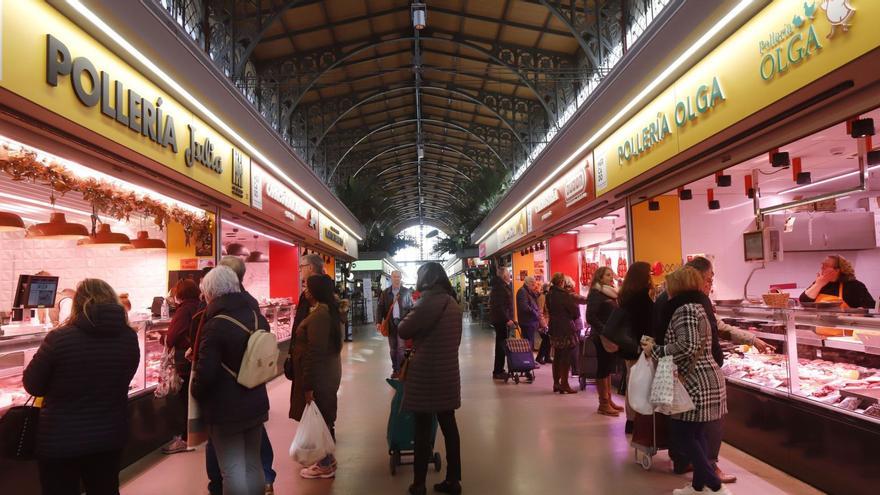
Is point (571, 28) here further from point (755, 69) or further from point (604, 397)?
point (604, 397)

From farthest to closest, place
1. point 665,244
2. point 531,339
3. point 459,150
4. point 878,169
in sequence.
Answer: point 459,150 → point 531,339 → point 665,244 → point 878,169

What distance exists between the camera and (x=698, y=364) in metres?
3.40

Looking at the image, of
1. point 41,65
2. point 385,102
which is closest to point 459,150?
point 385,102

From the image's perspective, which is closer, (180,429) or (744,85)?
(744,85)

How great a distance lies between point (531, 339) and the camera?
28.1 ft

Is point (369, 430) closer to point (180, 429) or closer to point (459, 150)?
point (180, 429)

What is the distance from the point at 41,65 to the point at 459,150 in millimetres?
18705

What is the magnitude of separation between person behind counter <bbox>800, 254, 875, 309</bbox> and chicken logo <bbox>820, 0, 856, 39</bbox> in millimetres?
3748

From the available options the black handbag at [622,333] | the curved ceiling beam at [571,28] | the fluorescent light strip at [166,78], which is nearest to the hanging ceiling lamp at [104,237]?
the fluorescent light strip at [166,78]

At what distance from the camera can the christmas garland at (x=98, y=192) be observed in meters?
3.91

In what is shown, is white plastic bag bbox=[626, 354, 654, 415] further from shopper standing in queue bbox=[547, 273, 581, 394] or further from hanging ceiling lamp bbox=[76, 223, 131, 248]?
hanging ceiling lamp bbox=[76, 223, 131, 248]

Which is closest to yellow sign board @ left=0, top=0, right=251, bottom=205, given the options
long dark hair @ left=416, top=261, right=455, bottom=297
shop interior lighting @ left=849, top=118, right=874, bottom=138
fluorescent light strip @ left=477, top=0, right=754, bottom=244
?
long dark hair @ left=416, top=261, right=455, bottom=297

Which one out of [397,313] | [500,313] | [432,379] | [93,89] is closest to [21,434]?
[93,89]

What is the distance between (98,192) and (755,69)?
17.6 feet
